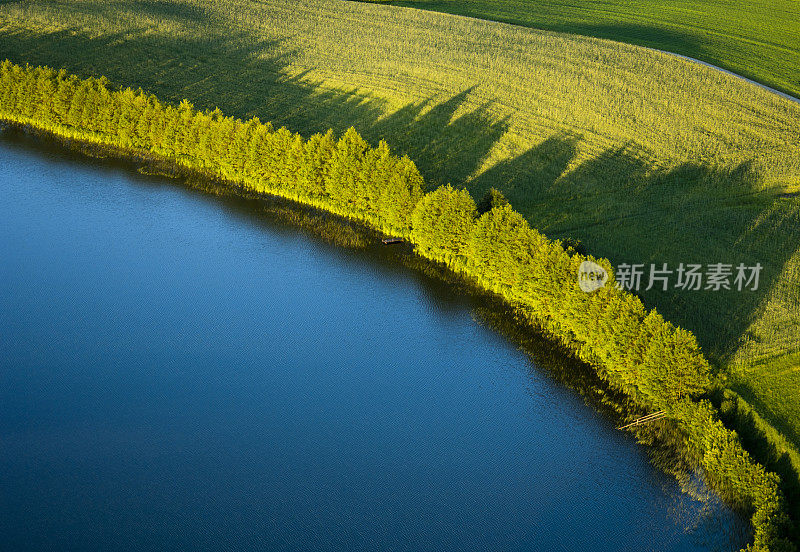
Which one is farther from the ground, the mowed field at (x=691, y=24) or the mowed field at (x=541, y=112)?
the mowed field at (x=691, y=24)

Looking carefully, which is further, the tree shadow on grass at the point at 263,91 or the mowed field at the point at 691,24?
the mowed field at the point at 691,24

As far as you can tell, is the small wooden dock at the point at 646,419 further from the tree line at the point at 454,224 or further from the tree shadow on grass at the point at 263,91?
the tree shadow on grass at the point at 263,91

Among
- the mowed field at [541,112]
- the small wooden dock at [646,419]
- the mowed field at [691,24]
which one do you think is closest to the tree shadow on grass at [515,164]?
the mowed field at [541,112]

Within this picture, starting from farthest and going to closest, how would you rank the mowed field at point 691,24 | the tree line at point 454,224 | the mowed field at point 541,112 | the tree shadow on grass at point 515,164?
the mowed field at point 691,24, the tree shadow on grass at point 515,164, the mowed field at point 541,112, the tree line at point 454,224

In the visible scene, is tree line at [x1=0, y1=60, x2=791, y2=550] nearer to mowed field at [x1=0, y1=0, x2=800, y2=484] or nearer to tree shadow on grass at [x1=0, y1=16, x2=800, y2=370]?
mowed field at [x1=0, y1=0, x2=800, y2=484]

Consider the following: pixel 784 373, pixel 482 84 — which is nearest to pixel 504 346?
pixel 784 373

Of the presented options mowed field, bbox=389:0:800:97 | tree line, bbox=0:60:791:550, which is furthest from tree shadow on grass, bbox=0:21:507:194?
mowed field, bbox=389:0:800:97

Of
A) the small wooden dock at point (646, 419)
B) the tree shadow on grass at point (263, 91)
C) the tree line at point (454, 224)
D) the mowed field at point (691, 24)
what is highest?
the mowed field at point (691, 24)
